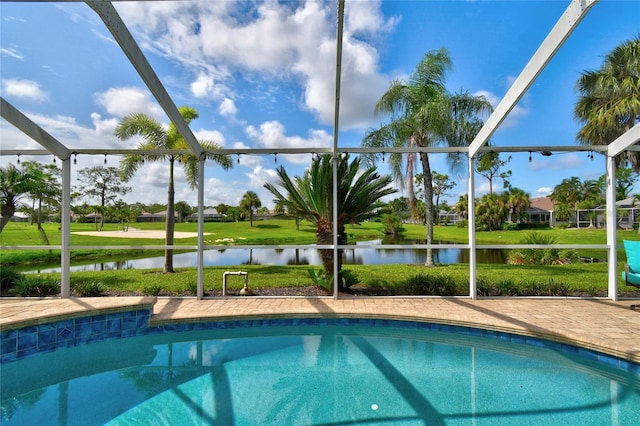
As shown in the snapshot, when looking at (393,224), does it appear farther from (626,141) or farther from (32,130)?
(32,130)

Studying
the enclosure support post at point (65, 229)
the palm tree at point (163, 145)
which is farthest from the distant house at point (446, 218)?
the enclosure support post at point (65, 229)

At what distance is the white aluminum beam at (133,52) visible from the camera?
10.1 feet

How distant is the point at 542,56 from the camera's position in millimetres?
3869

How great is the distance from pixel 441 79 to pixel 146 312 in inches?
396

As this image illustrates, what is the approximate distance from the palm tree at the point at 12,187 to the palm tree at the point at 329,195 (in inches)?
237

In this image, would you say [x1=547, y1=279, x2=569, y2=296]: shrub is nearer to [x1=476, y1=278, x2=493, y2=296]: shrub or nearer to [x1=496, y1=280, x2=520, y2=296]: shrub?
[x1=496, y1=280, x2=520, y2=296]: shrub

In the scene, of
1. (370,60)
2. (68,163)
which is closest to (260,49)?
(370,60)

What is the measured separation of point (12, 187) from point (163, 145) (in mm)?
3535

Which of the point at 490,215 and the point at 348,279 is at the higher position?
the point at 490,215

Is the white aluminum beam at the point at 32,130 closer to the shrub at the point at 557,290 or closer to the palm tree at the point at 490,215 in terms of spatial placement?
the shrub at the point at 557,290

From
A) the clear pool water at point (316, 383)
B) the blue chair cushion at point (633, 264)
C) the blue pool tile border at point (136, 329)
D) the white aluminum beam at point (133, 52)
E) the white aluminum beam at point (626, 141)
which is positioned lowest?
the clear pool water at point (316, 383)

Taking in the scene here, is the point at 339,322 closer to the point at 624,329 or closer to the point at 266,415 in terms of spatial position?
the point at 266,415

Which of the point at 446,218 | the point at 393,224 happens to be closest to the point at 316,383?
the point at 393,224

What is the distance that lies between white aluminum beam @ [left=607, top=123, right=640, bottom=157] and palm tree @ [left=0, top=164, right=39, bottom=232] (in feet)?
40.0
